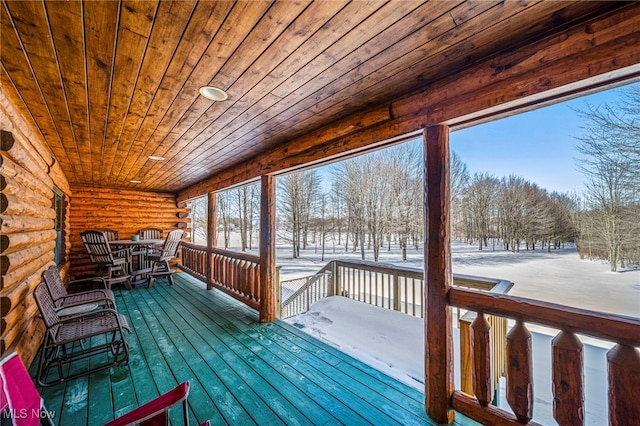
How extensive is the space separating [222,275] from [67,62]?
12.6 ft

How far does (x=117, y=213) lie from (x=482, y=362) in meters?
7.99

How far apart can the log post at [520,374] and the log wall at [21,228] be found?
3300 mm

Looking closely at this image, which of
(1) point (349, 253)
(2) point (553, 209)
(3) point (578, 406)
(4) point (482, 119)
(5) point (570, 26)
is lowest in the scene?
(1) point (349, 253)

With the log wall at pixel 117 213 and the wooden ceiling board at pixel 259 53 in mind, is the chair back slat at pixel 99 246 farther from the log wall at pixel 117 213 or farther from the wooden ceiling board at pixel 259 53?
the wooden ceiling board at pixel 259 53

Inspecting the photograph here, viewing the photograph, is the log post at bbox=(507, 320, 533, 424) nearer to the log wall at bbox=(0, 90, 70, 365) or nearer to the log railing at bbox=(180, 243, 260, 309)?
the log railing at bbox=(180, 243, 260, 309)

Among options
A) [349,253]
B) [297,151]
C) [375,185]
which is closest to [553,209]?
[297,151]

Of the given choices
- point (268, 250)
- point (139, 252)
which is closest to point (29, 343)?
point (268, 250)

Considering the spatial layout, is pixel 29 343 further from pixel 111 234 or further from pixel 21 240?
pixel 111 234

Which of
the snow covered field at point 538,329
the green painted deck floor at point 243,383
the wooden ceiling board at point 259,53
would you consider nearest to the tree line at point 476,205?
the snow covered field at point 538,329

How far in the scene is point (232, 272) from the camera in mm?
4414

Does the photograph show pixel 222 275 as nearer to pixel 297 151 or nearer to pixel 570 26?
pixel 297 151

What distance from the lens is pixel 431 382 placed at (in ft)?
5.80

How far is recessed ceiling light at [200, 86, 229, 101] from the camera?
184 cm

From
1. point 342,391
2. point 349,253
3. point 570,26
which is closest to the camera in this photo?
point 570,26
